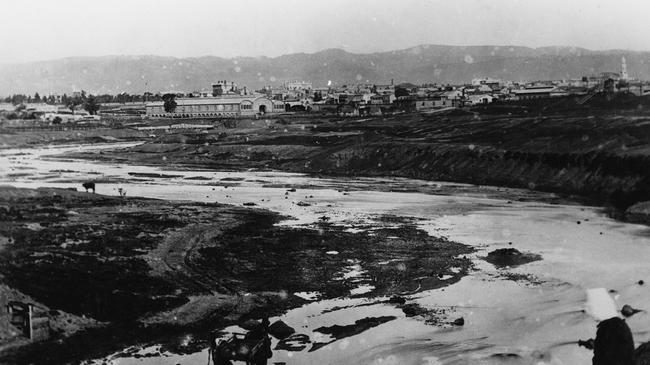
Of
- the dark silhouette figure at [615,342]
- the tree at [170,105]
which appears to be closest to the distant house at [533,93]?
the tree at [170,105]

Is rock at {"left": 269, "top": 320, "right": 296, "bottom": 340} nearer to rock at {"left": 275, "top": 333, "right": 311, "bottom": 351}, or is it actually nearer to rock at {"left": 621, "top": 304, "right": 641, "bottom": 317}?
rock at {"left": 275, "top": 333, "right": 311, "bottom": 351}

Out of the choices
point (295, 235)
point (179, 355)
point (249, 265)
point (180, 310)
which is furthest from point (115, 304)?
point (295, 235)

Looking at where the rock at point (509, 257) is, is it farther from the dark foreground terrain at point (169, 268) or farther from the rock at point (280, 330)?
the rock at point (280, 330)

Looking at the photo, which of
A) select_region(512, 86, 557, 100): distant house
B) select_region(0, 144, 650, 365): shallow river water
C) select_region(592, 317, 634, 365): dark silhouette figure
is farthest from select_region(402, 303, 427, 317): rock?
select_region(512, 86, 557, 100): distant house

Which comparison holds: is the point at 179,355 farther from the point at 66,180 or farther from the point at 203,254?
the point at 66,180

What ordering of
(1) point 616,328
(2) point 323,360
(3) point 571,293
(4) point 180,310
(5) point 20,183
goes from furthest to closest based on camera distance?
1. (5) point 20,183
2. (3) point 571,293
3. (4) point 180,310
4. (2) point 323,360
5. (1) point 616,328
